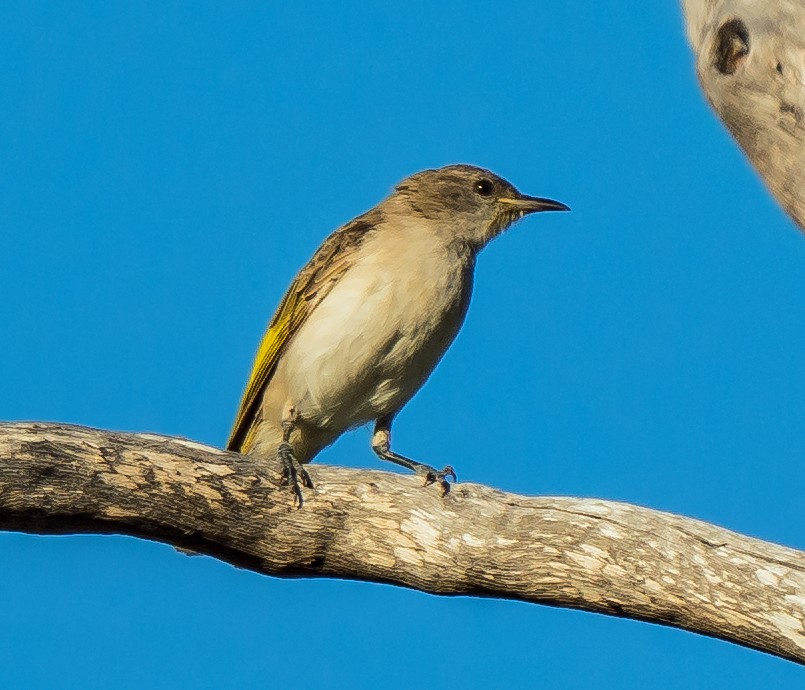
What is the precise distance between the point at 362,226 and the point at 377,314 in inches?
42.1

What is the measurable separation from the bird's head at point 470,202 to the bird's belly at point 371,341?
0.67m

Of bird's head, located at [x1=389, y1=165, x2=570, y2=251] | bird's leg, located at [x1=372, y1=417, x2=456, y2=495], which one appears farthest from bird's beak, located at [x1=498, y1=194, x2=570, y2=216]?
bird's leg, located at [x1=372, y1=417, x2=456, y2=495]

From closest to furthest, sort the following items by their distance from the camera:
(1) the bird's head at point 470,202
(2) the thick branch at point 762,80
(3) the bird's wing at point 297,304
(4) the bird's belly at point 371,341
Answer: (2) the thick branch at point 762,80, (4) the bird's belly at point 371,341, (3) the bird's wing at point 297,304, (1) the bird's head at point 470,202

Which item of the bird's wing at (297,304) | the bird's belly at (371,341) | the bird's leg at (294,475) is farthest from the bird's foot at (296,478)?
the bird's wing at (297,304)

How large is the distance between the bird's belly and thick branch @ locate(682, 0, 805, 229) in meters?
2.80

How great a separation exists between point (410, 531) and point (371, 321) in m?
2.04

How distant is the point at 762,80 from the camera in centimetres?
602

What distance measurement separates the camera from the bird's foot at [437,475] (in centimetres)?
711

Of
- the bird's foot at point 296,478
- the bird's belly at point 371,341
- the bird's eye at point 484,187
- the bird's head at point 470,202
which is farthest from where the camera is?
the bird's eye at point 484,187

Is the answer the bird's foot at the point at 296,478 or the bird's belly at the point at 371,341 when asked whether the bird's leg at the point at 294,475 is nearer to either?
the bird's foot at the point at 296,478

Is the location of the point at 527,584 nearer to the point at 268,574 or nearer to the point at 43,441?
the point at 268,574

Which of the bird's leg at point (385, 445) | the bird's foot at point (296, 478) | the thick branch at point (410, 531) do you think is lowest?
the thick branch at point (410, 531)

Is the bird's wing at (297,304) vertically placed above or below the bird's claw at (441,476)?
above

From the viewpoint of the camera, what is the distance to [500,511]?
22.6ft
